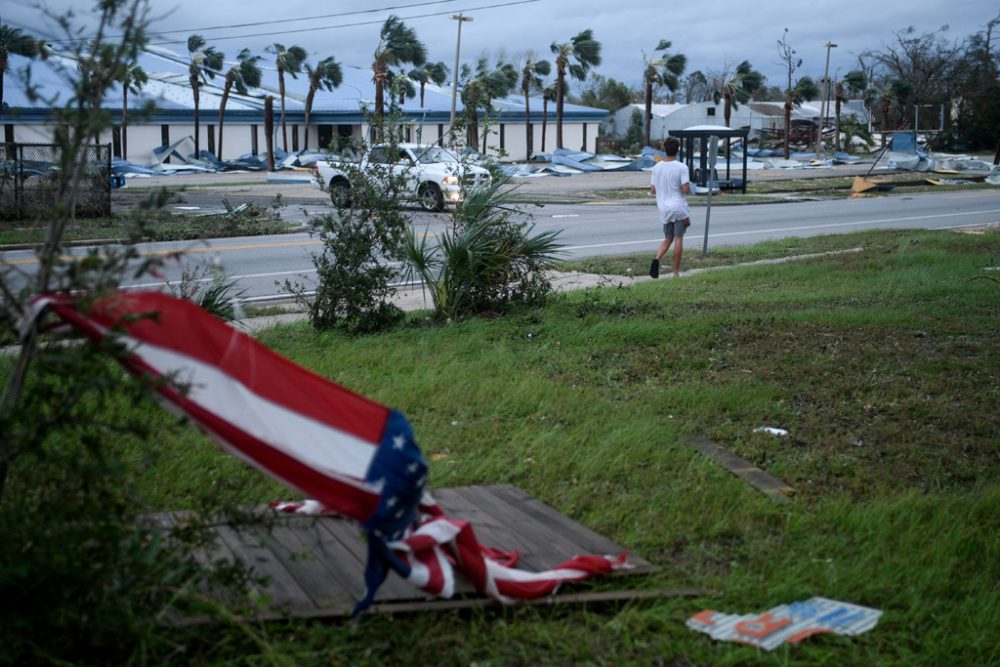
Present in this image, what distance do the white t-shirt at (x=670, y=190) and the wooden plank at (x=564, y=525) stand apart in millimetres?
8494

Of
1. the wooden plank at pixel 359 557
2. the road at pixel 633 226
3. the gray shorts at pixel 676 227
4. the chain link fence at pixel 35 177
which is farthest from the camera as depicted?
the chain link fence at pixel 35 177

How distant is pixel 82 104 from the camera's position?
3.34 m

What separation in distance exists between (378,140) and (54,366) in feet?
20.8

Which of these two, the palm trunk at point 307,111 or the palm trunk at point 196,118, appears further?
the palm trunk at point 307,111

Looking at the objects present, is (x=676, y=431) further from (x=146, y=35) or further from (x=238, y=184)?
(x=238, y=184)

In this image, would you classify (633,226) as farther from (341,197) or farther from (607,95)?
(607,95)

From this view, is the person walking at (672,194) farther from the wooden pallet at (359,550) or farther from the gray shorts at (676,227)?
the wooden pallet at (359,550)

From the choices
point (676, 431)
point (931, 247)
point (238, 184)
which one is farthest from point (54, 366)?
point (238, 184)

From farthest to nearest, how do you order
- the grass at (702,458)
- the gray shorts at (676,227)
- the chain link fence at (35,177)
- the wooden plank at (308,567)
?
the chain link fence at (35,177), the gray shorts at (676,227), the wooden plank at (308,567), the grass at (702,458)

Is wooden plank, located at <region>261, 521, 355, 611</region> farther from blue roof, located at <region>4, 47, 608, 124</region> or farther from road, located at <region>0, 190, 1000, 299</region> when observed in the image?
blue roof, located at <region>4, 47, 608, 124</region>

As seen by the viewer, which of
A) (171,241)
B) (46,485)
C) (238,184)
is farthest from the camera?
(238,184)

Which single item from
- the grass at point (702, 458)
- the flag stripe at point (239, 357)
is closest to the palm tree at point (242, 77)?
the grass at point (702, 458)

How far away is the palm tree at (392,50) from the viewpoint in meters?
53.6

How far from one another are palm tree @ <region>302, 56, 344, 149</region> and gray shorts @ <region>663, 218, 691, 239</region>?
4744 cm
